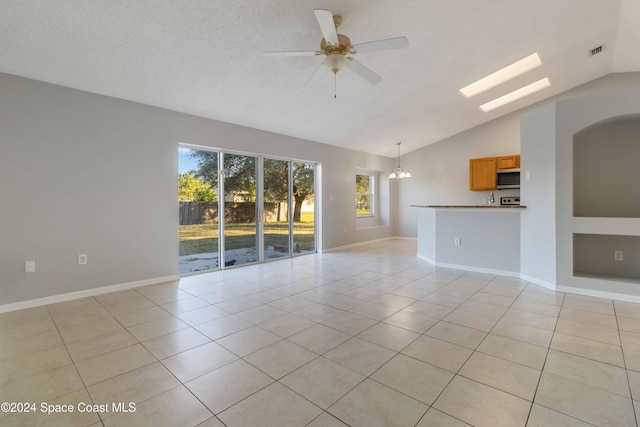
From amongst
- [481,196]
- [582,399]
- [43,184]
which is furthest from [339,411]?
[481,196]

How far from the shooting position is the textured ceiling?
2.57 metres

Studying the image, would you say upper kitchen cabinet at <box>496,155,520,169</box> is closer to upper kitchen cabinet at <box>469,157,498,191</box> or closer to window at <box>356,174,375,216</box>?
upper kitchen cabinet at <box>469,157,498,191</box>

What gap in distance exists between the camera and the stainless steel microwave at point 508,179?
21.3 feet

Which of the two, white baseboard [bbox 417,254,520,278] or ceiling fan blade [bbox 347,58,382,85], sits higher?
ceiling fan blade [bbox 347,58,382,85]

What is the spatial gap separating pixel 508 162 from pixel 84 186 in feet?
26.2

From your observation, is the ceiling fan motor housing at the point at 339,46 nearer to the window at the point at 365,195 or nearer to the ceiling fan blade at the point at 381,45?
the ceiling fan blade at the point at 381,45

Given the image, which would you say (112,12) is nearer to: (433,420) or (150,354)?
(150,354)

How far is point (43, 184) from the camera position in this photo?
3258mm

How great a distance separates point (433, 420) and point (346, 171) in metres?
6.27

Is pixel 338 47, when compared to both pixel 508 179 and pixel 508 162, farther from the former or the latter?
pixel 508 179

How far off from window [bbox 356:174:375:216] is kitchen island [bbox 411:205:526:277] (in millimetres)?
2871

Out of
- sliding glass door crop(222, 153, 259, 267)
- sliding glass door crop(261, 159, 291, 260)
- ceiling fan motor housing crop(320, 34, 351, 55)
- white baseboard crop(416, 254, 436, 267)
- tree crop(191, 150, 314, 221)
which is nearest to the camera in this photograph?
ceiling fan motor housing crop(320, 34, 351, 55)

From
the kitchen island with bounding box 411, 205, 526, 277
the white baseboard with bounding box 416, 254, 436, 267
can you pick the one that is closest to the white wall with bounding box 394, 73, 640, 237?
the white baseboard with bounding box 416, 254, 436, 267

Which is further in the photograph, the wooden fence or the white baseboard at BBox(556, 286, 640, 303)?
the wooden fence
